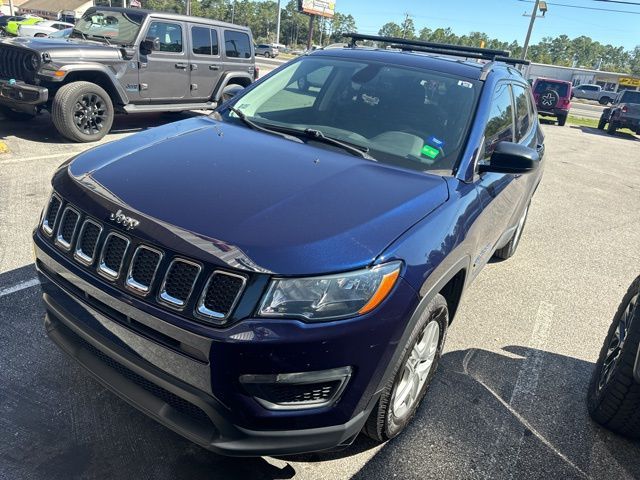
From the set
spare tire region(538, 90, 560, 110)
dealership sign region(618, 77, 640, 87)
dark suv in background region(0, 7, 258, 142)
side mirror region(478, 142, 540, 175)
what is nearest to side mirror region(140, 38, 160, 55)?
dark suv in background region(0, 7, 258, 142)

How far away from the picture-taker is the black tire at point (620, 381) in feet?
8.27

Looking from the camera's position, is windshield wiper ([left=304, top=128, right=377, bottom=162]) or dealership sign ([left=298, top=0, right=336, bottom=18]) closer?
windshield wiper ([left=304, top=128, right=377, bottom=162])

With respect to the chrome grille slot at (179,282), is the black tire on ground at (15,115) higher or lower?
lower

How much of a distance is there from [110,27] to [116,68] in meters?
0.95

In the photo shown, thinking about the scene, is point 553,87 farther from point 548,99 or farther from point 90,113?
point 90,113

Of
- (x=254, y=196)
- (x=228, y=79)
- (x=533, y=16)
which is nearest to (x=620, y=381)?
(x=254, y=196)

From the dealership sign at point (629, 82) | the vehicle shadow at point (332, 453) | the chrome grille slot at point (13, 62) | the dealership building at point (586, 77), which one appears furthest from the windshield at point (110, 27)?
the dealership sign at point (629, 82)

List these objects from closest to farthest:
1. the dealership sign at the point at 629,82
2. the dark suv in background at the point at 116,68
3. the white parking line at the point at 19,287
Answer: the white parking line at the point at 19,287, the dark suv in background at the point at 116,68, the dealership sign at the point at 629,82

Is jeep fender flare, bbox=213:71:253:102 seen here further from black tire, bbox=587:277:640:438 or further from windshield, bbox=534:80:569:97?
windshield, bbox=534:80:569:97

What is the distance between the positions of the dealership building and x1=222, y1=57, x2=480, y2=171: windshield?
6907 cm

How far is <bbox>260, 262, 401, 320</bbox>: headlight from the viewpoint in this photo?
5.83ft

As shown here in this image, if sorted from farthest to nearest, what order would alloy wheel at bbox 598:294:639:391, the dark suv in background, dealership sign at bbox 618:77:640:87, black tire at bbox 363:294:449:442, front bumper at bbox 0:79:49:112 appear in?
dealership sign at bbox 618:77:640:87 < the dark suv in background < front bumper at bbox 0:79:49:112 < alloy wheel at bbox 598:294:639:391 < black tire at bbox 363:294:449:442

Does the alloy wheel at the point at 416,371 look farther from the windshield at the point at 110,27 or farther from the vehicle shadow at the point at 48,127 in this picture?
the windshield at the point at 110,27

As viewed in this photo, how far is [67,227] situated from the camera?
87.2 inches
